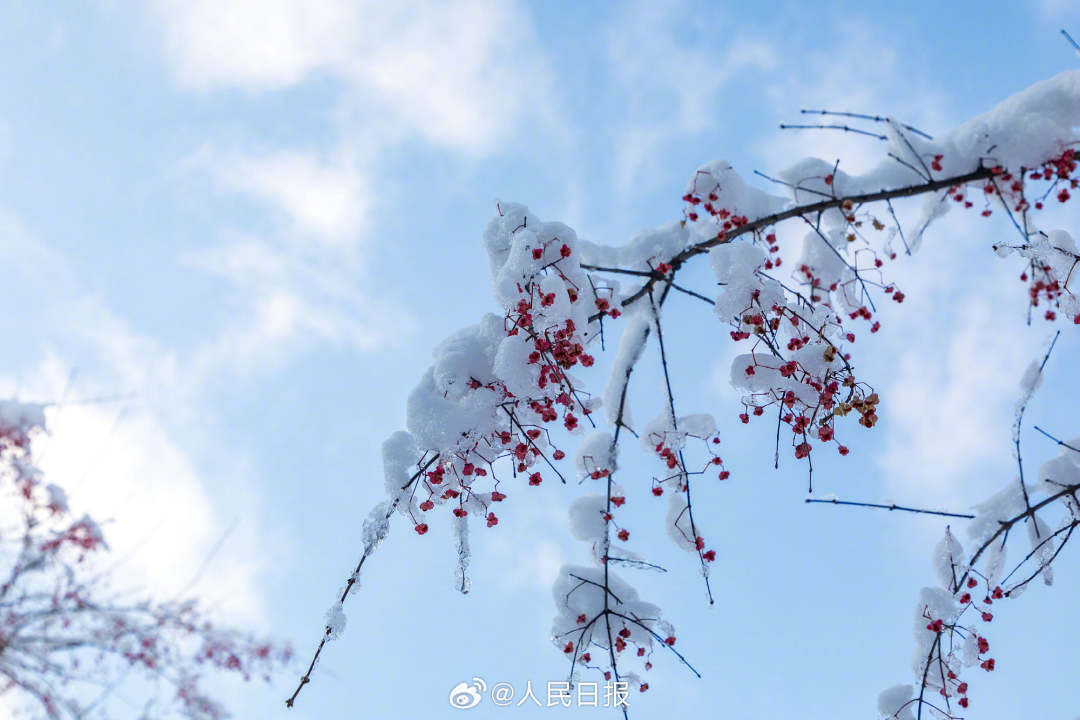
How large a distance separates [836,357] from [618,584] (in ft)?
4.95

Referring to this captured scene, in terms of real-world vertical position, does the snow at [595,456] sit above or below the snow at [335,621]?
above

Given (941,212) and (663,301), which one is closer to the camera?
(663,301)

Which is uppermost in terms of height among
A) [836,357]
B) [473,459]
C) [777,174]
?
[777,174]

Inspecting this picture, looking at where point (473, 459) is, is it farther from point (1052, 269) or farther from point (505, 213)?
point (1052, 269)

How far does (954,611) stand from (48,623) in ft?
19.1

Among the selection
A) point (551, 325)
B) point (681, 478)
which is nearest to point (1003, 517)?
point (681, 478)

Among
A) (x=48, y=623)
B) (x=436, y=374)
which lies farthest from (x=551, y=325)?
(x=48, y=623)

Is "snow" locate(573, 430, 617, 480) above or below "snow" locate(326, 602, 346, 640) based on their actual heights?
above

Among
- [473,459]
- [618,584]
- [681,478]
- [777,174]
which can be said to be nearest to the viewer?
[473,459]

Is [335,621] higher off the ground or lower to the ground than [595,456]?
lower

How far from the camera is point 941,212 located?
392 cm

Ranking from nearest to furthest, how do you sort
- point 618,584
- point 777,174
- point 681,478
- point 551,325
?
point 551,325
point 681,478
point 618,584
point 777,174

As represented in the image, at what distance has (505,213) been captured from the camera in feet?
9.90

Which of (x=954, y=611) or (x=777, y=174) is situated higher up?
(x=777, y=174)
